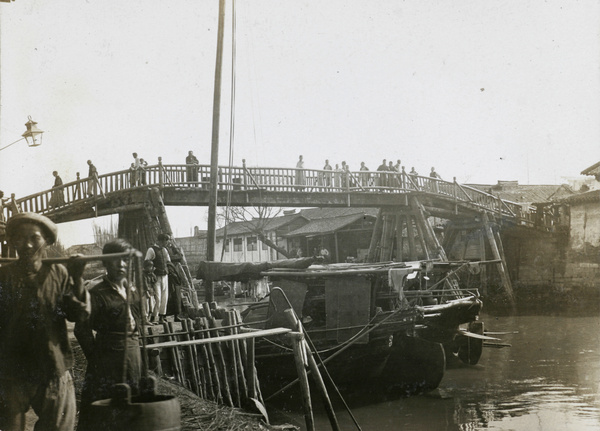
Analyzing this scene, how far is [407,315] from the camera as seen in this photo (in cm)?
1174

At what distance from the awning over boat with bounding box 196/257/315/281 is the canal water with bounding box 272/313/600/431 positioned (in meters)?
2.92

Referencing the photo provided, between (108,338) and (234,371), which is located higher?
(108,338)

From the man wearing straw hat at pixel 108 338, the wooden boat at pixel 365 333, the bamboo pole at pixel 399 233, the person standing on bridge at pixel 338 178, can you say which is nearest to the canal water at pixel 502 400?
the wooden boat at pixel 365 333

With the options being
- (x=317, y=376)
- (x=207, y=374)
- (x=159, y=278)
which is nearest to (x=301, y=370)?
(x=317, y=376)

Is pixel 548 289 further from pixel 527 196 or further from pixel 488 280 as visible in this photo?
pixel 527 196

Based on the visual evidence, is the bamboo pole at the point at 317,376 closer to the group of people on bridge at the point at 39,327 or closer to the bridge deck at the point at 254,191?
the group of people on bridge at the point at 39,327

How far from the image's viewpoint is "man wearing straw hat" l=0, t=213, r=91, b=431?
3742 mm

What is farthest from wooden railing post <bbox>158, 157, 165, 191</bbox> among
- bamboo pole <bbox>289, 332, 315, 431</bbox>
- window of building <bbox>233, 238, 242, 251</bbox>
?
window of building <bbox>233, 238, 242, 251</bbox>

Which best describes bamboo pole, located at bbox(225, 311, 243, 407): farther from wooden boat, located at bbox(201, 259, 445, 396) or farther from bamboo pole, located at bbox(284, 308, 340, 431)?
wooden boat, located at bbox(201, 259, 445, 396)

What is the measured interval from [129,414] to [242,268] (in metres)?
8.88

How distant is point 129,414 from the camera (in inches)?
146

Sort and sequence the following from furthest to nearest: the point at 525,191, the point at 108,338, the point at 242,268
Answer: the point at 525,191 < the point at 242,268 < the point at 108,338

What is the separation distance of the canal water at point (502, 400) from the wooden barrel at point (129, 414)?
6.05m

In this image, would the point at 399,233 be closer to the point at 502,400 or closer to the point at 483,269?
the point at 483,269
